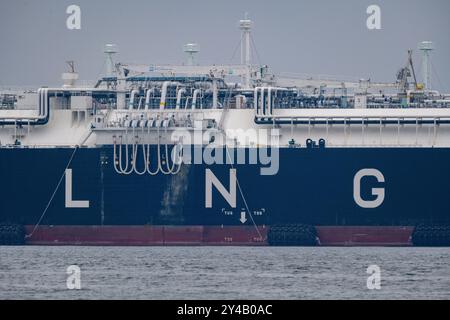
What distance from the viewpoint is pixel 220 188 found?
242 ft

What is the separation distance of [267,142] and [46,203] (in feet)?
37.8

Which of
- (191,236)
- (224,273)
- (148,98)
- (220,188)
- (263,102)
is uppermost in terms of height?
(148,98)

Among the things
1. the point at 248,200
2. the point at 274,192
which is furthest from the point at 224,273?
the point at 274,192

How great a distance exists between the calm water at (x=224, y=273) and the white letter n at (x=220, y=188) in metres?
3.08

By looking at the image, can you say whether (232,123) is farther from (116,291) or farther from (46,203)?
(116,291)

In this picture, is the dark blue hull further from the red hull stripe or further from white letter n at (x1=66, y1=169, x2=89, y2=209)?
the red hull stripe

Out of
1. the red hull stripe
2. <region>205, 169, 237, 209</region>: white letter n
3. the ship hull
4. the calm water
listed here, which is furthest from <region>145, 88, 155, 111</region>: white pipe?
the calm water

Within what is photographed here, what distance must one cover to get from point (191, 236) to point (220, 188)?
276 cm

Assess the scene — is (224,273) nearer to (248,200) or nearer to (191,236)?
(191,236)

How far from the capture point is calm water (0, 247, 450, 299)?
49469mm

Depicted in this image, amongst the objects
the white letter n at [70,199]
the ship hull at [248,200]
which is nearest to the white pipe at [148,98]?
the ship hull at [248,200]

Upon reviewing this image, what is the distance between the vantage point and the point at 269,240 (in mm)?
72312

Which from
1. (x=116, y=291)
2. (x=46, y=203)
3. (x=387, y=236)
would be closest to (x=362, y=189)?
(x=387, y=236)
